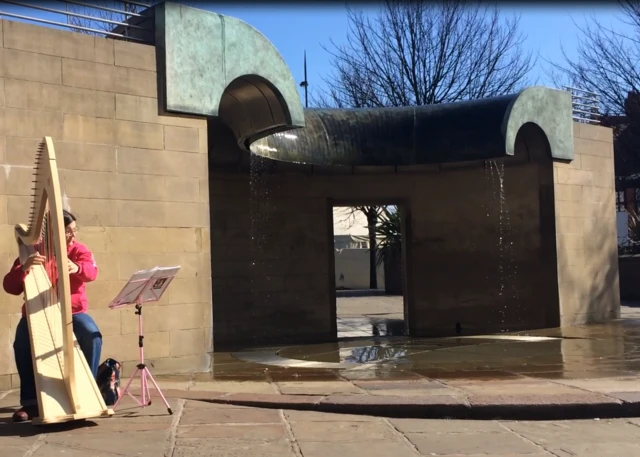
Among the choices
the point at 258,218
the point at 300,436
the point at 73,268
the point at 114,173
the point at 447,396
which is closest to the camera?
the point at 300,436

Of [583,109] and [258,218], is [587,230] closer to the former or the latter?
[583,109]

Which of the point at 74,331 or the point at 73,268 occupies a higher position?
the point at 73,268

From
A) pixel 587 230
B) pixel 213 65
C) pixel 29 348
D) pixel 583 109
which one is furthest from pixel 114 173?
pixel 583 109

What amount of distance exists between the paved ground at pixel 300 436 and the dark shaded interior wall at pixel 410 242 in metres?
6.66

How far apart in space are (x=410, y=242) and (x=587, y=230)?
10.4ft

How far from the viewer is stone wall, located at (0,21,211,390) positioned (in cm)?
773

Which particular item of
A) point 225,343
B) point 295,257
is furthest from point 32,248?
point 295,257

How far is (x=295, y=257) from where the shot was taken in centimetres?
1392

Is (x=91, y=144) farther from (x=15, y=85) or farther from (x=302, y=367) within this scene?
(x=302, y=367)

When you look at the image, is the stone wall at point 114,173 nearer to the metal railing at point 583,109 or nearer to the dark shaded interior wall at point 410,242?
the dark shaded interior wall at point 410,242

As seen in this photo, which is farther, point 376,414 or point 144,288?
point 376,414

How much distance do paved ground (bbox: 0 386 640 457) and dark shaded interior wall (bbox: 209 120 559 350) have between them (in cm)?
666

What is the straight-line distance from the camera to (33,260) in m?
5.66

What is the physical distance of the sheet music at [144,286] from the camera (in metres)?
5.94
